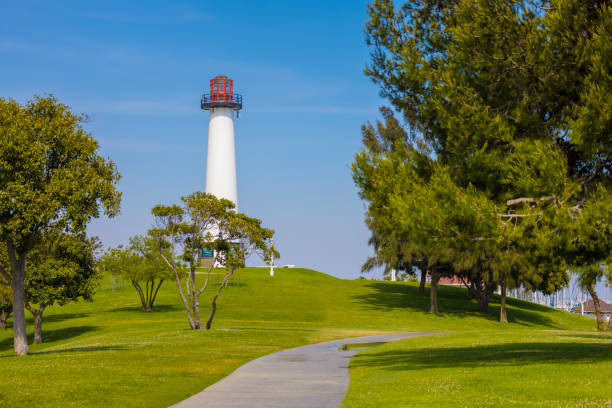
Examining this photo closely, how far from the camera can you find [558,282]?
6688cm

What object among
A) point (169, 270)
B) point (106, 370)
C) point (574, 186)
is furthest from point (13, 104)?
point (169, 270)

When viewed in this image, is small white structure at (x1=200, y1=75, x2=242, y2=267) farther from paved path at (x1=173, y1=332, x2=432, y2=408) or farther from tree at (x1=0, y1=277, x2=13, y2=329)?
paved path at (x1=173, y1=332, x2=432, y2=408)

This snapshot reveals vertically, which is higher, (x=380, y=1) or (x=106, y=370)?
(x=380, y=1)

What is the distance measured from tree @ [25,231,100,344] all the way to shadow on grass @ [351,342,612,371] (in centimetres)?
2545

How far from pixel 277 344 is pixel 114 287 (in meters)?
55.9

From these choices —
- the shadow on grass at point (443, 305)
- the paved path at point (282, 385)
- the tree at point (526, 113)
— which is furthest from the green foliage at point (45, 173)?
the shadow on grass at point (443, 305)

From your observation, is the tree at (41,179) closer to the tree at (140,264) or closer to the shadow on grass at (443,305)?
the tree at (140,264)

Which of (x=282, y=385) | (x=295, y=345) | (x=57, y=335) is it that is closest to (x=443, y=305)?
(x=57, y=335)

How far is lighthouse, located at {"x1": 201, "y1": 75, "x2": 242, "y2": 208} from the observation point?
85.5 metres

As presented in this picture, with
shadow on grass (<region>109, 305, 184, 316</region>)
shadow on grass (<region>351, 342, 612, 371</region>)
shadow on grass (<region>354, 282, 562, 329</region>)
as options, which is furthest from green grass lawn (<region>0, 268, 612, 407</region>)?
shadow on grass (<region>354, 282, 562, 329</region>)

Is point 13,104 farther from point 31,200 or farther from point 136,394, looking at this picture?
point 136,394

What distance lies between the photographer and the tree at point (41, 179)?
79.8 feet

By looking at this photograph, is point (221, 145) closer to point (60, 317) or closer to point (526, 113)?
point (60, 317)

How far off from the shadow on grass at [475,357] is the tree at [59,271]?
25.4 meters
